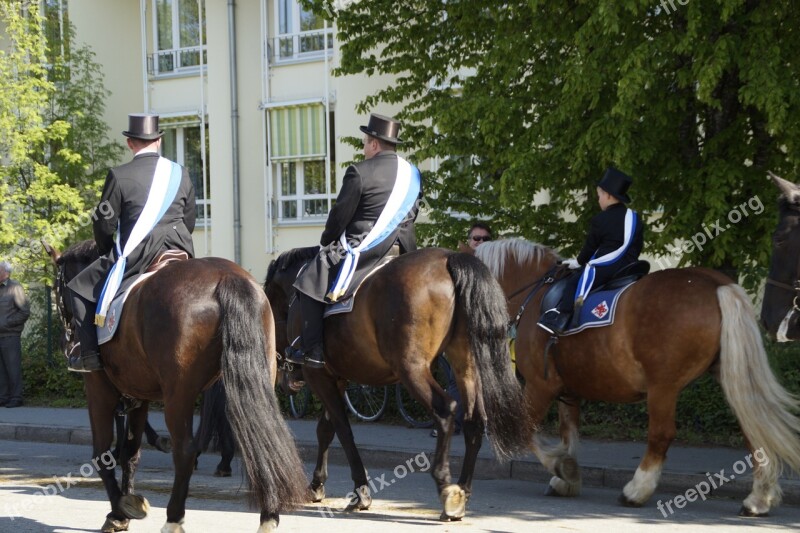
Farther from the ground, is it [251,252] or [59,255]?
[59,255]

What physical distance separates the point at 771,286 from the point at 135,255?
4.59m

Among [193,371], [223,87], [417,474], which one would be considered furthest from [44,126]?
[193,371]

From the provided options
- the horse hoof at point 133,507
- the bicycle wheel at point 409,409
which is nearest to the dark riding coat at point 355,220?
the horse hoof at point 133,507

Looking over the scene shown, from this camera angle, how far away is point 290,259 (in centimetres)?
955

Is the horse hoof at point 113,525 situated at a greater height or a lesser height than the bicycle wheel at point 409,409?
greater

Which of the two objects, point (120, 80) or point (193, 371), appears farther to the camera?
point (120, 80)

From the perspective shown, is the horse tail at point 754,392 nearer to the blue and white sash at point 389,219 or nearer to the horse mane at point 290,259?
the blue and white sash at point 389,219

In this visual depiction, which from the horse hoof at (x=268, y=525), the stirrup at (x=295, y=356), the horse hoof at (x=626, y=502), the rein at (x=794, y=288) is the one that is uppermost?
the rein at (x=794, y=288)

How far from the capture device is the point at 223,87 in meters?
26.1

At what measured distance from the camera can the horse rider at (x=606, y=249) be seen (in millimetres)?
8789

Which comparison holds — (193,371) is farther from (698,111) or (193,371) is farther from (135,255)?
(698,111)

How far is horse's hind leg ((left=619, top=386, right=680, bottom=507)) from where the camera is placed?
27.2ft

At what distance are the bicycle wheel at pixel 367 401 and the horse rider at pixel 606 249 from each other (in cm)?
565

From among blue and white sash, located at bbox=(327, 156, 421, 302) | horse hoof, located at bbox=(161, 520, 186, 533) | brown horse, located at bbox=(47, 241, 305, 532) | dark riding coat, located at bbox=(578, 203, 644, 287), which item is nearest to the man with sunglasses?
dark riding coat, located at bbox=(578, 203, 644, 287)
